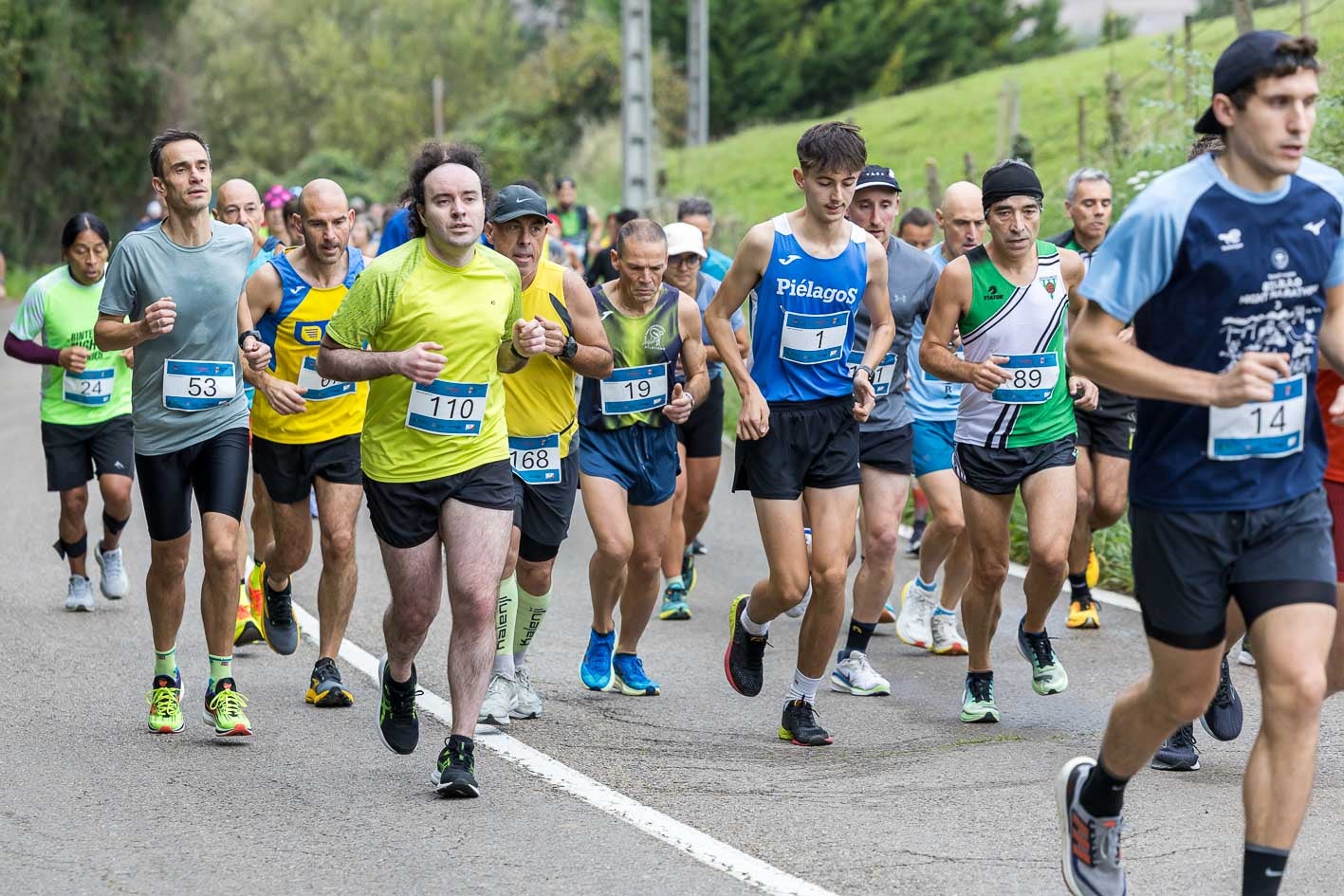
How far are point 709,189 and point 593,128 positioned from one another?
21.9 meters

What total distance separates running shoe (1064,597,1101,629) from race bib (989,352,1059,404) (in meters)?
2.52

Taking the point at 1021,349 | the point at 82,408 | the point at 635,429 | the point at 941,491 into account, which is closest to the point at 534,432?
the point at 635,429

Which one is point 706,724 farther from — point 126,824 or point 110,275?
point 110,275

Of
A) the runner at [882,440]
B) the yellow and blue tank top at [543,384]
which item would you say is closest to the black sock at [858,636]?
the runner at [882,440]

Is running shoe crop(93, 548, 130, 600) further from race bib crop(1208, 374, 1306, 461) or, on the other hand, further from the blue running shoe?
race bib crop(1208, 374, 1306, 461)

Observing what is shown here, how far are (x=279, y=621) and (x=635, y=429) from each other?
6.80ft

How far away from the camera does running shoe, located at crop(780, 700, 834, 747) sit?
24.4 feet

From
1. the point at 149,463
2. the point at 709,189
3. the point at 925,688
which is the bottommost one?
the point at 925,688

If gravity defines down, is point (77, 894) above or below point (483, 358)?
below

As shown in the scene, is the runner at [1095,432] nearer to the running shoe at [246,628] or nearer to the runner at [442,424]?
the runner at [442,424]

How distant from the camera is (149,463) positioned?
764 centimetres

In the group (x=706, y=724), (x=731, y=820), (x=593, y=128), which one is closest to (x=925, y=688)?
(x=706, y=724)

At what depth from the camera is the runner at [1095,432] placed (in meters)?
9.68

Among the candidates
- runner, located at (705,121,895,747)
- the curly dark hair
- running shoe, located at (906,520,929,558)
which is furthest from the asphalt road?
running shoe, located at (906,520,929,558)
